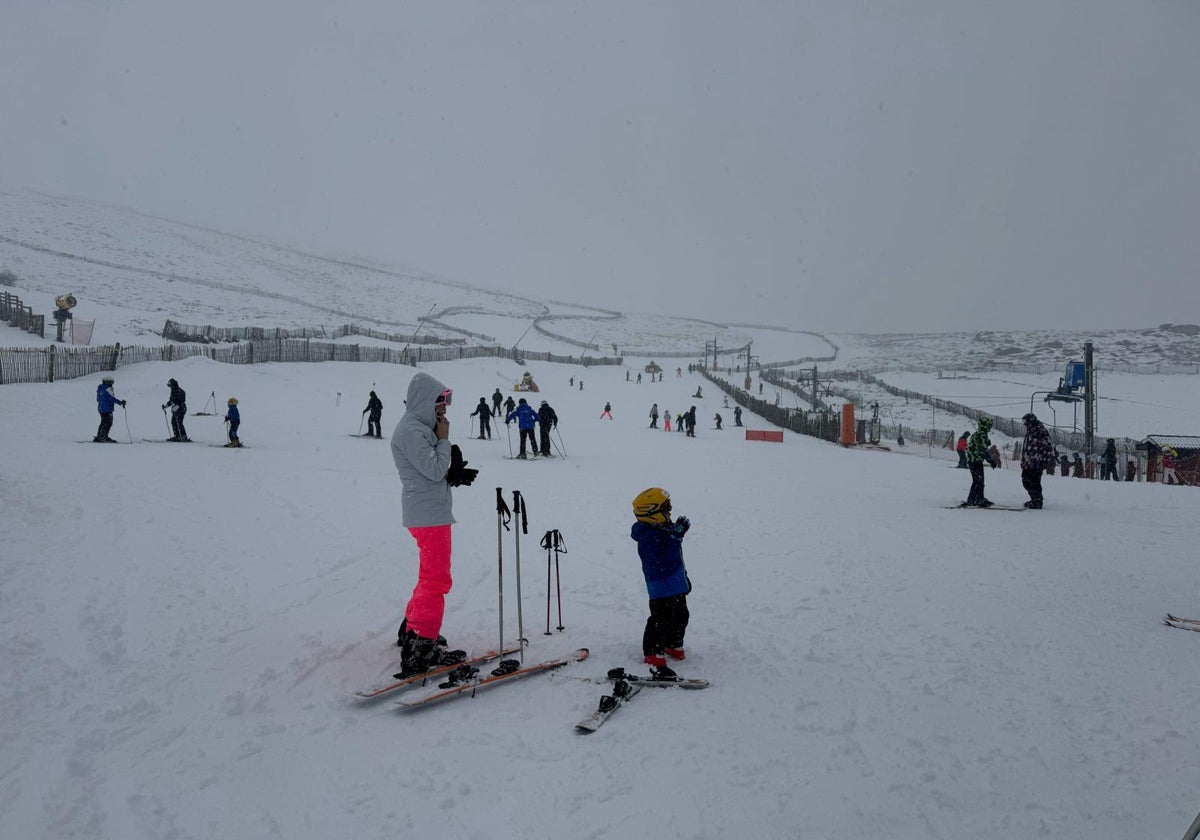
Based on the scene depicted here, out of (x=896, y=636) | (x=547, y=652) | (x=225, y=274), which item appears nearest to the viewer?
(x=547, y=652)

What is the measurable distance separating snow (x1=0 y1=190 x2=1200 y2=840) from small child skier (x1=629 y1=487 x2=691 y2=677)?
35 cm

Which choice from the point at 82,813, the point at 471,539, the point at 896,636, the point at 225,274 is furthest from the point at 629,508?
the point at 225,274

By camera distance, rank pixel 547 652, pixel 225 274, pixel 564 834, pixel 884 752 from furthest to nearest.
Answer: pixel 225 274, pixel 547 652, pixel 884 752, pixel 564 834

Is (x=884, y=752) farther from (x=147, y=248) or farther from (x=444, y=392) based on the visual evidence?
(x=147, y=248)

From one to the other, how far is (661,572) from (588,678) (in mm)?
914

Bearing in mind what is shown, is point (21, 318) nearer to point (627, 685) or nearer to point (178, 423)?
point (178, 423)

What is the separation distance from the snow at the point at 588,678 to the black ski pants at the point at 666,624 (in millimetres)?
318

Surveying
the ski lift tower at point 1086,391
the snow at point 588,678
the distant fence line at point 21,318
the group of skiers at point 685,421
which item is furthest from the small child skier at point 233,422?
the ski lift tower at point 1086,391

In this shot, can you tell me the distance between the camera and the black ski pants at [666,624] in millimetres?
5242

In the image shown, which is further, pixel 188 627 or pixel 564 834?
pixel 188 627

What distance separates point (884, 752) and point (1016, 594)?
4.33 meters

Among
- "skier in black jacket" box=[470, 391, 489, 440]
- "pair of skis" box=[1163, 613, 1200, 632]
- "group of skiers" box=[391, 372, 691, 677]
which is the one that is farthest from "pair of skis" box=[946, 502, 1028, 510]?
"skier in black jacket" box=[470, 391, 489, 440]

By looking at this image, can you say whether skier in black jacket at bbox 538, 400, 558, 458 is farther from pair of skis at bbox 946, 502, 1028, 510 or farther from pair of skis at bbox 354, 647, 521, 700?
pair of skis at bbox 354, 647, 521, 700

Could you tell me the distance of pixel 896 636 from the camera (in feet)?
19.6
